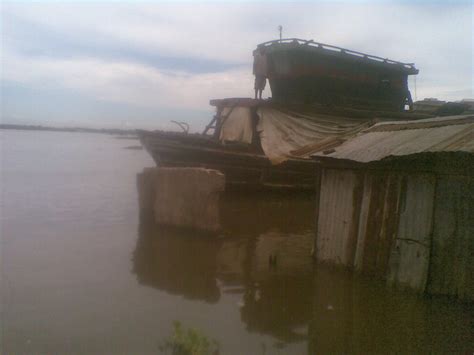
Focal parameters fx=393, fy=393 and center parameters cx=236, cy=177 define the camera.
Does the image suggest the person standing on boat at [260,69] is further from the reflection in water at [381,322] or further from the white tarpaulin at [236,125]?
the reflection in water at [381,322]

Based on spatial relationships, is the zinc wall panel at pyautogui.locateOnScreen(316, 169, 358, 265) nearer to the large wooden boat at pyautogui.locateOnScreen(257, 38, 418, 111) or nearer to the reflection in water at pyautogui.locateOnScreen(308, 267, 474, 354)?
the reflection in water at pyautogui.locateOnScreen(308, 267, 474, 354)

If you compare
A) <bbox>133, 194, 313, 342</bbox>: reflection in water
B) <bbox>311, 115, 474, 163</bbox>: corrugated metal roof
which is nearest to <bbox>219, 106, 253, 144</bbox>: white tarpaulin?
<bbox>133, 194, 313, 342</bbox>: reflection in water

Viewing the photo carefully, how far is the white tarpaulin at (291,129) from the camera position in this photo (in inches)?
475

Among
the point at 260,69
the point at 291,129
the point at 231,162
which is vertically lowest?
the point at 231,162

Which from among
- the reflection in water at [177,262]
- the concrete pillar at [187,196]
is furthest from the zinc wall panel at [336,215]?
the concrete pillar at [187,196]

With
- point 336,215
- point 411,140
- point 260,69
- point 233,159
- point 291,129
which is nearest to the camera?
point 411,140

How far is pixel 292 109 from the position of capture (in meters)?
13.5

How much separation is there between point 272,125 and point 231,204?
297 centimetres

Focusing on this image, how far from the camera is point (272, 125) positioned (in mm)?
12906

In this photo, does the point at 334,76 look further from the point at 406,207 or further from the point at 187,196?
the point at 406,207

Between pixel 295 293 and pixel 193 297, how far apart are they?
151cm

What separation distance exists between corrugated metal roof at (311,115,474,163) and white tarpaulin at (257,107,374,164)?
4623 mm

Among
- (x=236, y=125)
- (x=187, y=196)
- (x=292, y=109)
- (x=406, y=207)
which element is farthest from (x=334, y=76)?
(x=406, y=207)

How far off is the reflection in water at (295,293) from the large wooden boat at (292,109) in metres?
3.16
